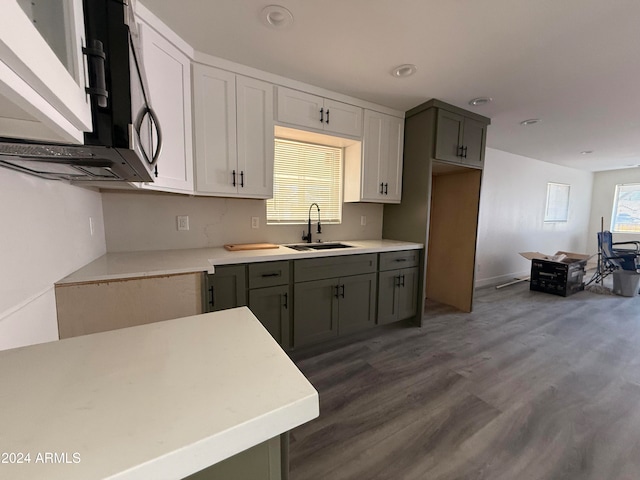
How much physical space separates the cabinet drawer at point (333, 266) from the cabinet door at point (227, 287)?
1.42 ft

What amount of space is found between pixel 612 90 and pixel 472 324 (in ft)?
8.33

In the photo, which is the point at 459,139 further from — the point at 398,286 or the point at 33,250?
the point at 33,250

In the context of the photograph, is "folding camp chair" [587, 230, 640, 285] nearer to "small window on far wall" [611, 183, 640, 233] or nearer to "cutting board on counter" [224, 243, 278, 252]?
"small window on far wall" [611, 183, 640, 233]

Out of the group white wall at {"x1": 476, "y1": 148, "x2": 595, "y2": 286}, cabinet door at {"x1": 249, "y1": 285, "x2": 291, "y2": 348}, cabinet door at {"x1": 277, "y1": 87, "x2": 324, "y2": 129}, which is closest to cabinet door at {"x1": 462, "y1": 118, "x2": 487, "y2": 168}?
white wall at {"x1": 476, "y1": 148, "x2": 595, "y2": 286}

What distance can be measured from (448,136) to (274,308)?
2443 mm

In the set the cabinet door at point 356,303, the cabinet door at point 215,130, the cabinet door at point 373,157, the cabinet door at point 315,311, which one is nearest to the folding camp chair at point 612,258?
the cabinet door at point 373,157

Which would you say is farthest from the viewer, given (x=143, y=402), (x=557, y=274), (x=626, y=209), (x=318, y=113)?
(x=626, y=209)

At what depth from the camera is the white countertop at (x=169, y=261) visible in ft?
4.46

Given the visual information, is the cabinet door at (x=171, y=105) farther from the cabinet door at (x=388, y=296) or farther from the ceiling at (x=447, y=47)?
the cabinet door at (x=388, y=296)

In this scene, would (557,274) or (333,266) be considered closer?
(333,266)

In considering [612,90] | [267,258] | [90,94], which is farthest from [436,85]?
[90,94]

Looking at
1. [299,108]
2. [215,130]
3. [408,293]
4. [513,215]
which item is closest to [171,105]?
[215,130]

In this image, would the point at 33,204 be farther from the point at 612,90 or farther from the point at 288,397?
the point at 612,90

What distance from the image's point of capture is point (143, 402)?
0.47 m
